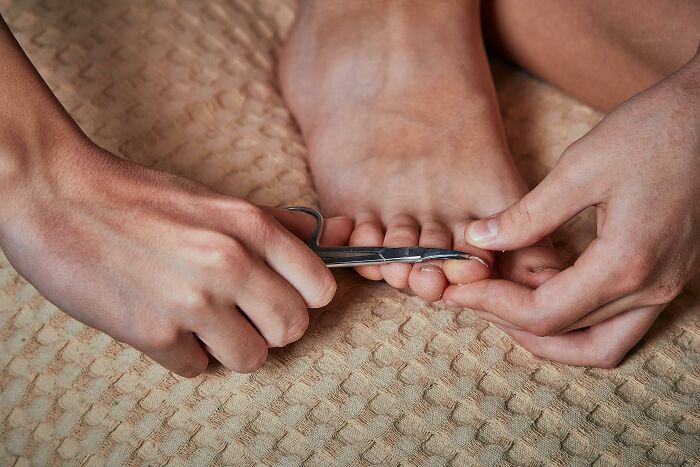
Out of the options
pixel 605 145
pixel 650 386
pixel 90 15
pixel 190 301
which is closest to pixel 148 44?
pixel 90 15

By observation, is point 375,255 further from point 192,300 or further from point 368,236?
point 192,300

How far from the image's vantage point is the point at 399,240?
771 mm

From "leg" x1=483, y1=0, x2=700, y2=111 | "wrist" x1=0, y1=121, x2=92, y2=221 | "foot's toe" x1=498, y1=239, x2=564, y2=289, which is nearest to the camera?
"wrist" x1=0, y1=121, x2=92, y2=221

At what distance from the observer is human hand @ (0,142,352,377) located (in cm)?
62

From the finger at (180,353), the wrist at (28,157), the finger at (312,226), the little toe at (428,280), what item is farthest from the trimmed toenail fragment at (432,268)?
the wrist at (28,157)

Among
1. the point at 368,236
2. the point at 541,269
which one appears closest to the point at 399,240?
the point at 368,236

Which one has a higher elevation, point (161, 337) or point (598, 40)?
point (598, 40)

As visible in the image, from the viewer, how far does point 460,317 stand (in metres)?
0.73

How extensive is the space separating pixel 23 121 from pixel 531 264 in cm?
46

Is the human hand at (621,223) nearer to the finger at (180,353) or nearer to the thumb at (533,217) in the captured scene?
the thumb at (533,217)

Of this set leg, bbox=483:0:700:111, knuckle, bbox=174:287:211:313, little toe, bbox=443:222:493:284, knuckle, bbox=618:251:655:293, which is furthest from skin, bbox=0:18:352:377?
leg, bbox=483:0:700:111

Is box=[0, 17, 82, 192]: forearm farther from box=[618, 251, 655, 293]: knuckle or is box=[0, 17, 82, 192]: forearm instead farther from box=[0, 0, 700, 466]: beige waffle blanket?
box=[618, 251, 655, 293]: knuckle

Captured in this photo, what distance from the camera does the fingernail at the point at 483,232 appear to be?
0.70m

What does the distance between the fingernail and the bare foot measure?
3cm
